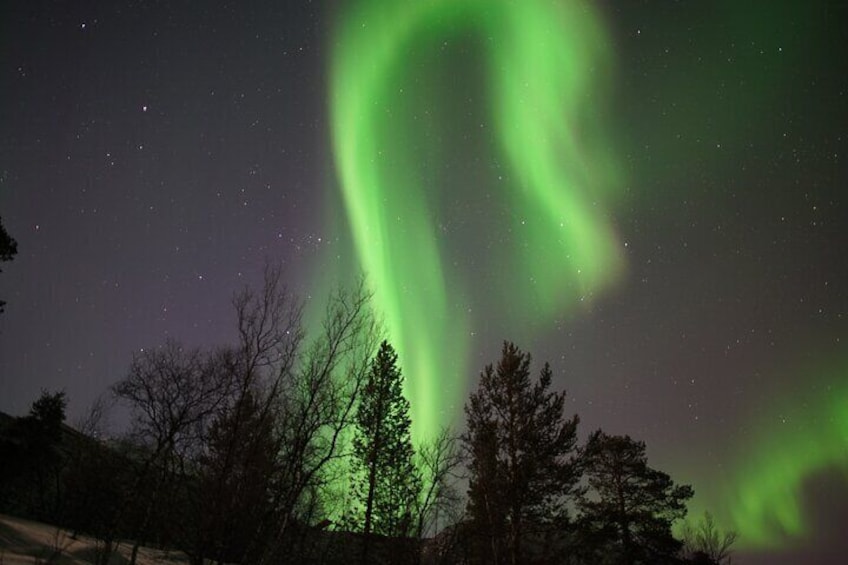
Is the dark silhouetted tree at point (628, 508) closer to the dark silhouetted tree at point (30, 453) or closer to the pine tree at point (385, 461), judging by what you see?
the pine tree at point (385, 461)

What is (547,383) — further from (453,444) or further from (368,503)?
(368,503)

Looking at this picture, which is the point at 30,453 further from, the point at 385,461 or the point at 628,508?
the point at 628,508

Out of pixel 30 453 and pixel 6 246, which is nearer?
pixel 6 246

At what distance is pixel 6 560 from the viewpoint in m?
12.1

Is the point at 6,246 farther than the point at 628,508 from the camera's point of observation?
No

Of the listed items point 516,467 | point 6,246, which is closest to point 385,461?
point 516,467

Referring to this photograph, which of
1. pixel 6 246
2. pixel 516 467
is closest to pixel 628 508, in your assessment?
pixel 516 467

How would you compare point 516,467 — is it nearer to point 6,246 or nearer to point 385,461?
point 385,461

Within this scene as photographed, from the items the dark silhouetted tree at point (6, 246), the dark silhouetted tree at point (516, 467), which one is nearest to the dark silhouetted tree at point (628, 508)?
the dark silhouetted tree at point (516, 467)

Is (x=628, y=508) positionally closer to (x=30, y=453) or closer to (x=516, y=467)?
(x=516, y=467)

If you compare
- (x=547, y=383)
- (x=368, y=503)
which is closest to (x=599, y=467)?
(x=547, y=383)

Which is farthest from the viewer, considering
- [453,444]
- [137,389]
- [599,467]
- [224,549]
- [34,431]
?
[34,431]

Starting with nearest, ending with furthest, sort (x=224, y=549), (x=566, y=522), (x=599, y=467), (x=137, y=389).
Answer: (x=224, y=549) → (x=137, y=389) → (x=566, y=522) → (x=599, y=467)

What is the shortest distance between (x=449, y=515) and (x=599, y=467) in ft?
31.6
